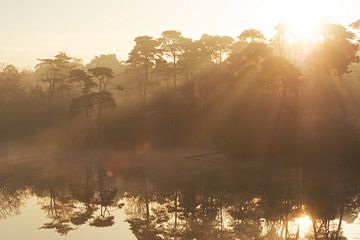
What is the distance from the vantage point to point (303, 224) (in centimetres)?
2844

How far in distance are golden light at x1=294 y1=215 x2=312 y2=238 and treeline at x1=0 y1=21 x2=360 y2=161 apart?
20.2m

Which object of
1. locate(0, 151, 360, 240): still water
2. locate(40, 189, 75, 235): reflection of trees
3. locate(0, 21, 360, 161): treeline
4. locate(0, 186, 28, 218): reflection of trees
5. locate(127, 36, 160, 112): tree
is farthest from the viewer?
locate(127, 36, 160, 112): tree

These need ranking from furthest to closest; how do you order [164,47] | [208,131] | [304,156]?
[164,47] < [208,131] < [304,156]

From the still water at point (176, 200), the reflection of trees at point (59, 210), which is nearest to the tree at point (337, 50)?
the still water at point (176, 200)

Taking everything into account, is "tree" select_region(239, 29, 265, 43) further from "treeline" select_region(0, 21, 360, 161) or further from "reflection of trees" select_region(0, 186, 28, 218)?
"reflection of trees" select_region(0, 186, 28, 218)

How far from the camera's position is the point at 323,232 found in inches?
1048

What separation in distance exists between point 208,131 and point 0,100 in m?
43.0

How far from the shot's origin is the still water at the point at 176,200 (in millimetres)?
26891

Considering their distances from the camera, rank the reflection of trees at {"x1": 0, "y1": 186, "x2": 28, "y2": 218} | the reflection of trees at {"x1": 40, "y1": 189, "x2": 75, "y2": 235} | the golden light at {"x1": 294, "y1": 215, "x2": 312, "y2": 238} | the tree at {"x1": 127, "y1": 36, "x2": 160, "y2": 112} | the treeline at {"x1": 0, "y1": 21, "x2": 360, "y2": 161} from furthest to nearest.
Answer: the tree at {"x1": 127, "y1": 36, "x2": 160, "y2": 112}, the treeline at {"x1": 0, "y1": 21, "x2": 360, "y2": 161}, the reflection of trees at {"x1": 0, "y1": 186, "x2": 28, "y2": 218}, the reflection of trees at {"x1": 40, "y1": 189, "x2": 75, "y2": 235}, the golden light at {"x1": 294, "y1": 215, "x2": 312, "y2": 238}

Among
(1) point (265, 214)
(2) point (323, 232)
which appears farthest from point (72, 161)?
(2) point (323, 232)

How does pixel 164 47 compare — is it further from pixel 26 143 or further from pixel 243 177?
pixel 243 177

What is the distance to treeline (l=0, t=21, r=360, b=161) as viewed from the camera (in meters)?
53.8

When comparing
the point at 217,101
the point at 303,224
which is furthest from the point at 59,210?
the point at 217,101

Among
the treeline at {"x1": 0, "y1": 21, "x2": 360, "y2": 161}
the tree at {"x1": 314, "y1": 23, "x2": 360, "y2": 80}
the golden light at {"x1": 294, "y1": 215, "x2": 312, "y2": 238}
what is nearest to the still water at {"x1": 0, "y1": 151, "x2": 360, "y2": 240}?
the golden light at {"x1": 294, "y1": 215, "x2": 312, "y2": 238}
